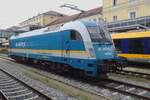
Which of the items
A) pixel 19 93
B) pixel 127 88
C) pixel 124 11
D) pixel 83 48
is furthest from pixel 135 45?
pixel 124 11

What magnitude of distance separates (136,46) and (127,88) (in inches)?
386

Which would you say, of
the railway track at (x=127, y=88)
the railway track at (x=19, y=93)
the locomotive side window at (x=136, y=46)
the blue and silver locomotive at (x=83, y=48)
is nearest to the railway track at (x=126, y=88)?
the railway track at (x=127, y=88)

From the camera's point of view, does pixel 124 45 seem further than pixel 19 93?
Yes

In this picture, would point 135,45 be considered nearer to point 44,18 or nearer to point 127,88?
point 127,88

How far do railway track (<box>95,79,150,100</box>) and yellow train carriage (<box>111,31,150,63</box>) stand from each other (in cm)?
733

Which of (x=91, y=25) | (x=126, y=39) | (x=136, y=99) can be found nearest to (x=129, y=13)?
(x=126, y=39)

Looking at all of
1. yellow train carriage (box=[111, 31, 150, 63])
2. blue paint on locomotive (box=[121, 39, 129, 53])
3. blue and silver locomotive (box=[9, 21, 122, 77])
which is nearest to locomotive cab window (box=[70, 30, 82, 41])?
blue and silver locomotive (box=[9, 21, 122, 77])

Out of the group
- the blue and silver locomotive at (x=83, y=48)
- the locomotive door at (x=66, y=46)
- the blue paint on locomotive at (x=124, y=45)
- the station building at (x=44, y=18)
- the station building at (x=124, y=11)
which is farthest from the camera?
the station building at (x=44, y=18)

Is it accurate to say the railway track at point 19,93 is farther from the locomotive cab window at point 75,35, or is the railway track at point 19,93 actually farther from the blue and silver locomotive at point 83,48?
the locomotive cab window at point 75,35

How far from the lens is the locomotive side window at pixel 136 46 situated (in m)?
21.6

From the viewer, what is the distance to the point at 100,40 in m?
14.5

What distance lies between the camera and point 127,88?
12.9m

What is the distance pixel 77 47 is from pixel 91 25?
1.36m

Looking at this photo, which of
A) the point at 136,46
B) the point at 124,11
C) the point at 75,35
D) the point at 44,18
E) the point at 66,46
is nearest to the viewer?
the point at 75,35
